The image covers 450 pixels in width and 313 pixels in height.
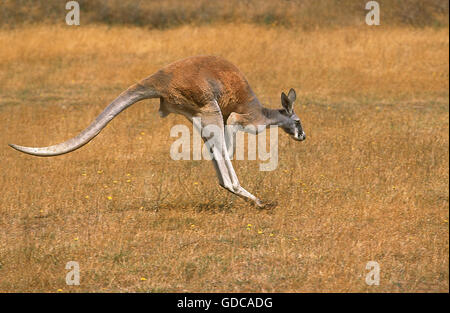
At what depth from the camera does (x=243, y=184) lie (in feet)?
23.7

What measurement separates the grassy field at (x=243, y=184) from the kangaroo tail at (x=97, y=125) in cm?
73

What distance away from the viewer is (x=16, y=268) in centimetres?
514

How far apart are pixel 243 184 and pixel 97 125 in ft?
6.63

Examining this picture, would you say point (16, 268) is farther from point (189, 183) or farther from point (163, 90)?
point (189, 183)

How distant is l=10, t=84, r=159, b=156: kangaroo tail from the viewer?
17.8 ft

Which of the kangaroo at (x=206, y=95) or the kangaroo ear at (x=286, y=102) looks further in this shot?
the kangaroo ear at (x=286, y=102)

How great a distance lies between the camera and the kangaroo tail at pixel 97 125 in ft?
17.8

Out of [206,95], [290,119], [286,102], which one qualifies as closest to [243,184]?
[290,119]

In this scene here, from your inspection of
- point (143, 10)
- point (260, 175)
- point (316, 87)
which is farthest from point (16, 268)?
point (143, 10)

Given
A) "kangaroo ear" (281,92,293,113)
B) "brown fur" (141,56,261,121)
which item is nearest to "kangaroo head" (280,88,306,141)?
"kangaroo ear" (281,92,293,113)

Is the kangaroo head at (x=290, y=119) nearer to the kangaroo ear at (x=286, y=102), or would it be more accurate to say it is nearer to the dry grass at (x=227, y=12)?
the kangaroo ear at (x=286, y=102)

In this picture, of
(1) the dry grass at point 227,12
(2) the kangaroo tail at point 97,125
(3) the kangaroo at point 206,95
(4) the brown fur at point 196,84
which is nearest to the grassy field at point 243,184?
(3) the kangaroo at point 206,95

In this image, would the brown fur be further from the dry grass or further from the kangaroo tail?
the dry grass

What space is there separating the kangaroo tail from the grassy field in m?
0.73
